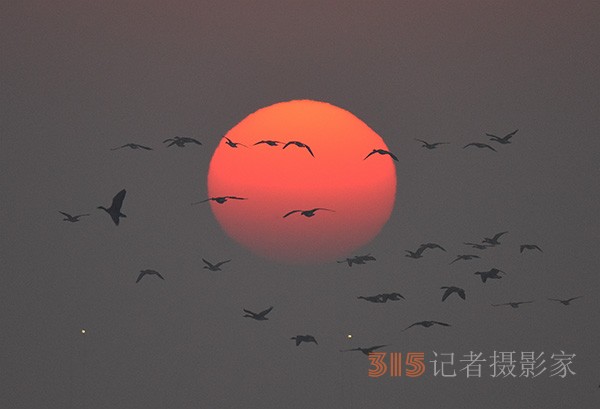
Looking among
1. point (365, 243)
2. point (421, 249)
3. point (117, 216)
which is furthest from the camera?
point (365, 243)

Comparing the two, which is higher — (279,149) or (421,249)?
(279,149)

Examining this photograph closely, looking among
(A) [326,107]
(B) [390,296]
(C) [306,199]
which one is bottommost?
(B) [390,296]

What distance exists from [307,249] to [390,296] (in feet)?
31.8

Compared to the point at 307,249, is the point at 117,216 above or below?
above

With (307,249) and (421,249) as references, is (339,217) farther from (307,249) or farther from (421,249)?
(421,249)

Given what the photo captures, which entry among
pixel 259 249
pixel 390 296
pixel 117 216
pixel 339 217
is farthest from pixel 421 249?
pixel 117 216

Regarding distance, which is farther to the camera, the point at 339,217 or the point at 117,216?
the point at 339,217

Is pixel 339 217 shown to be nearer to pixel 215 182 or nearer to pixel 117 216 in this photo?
pixel 215 182

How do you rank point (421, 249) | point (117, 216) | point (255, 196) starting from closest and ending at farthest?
1. point (117, 216)
2. point (421, 249)
3. point (255, 196)

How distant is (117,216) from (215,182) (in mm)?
18252

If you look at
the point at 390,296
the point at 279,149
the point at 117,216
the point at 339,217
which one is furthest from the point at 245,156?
the point at 117,216

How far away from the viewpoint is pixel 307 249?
6575 centimetres

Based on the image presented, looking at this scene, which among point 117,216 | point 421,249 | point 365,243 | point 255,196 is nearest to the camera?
point 117,216

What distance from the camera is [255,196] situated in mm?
61594
